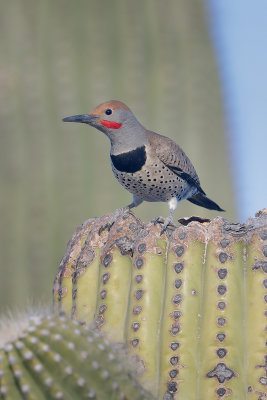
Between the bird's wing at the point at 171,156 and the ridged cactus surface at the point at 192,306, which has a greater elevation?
the bird's wing at the point at 171,156

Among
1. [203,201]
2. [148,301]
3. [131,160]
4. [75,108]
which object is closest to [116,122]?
[131,160]

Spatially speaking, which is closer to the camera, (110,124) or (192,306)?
→ (192,306)

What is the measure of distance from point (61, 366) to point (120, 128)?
1893mm

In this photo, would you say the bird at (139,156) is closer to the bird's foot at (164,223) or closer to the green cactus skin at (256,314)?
the bird's foot at (164,223)

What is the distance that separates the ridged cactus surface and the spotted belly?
37.1 inches

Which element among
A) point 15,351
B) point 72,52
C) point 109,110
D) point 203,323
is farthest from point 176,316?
point 72,52

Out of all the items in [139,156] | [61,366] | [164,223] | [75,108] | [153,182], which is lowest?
[61,366]

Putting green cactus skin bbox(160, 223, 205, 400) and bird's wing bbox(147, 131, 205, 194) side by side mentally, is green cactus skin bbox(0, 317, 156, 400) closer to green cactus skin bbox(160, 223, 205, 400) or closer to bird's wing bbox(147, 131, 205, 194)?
green cactus skin bbox(160, 223, 205, 400)

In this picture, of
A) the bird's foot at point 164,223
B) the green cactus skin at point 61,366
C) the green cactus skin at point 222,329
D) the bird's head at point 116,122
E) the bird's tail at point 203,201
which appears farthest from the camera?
the bird's tail at point 203,201

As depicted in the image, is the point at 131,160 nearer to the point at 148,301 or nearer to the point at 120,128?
the point at 120,128

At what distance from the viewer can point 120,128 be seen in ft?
10.6

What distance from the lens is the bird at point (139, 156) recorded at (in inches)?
125

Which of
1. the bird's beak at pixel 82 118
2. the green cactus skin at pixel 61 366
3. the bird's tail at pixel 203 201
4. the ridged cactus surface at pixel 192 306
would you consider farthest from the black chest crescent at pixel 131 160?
A: the green cactus skin at pixel 61 366

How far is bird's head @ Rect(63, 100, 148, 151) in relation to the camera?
3133mm
